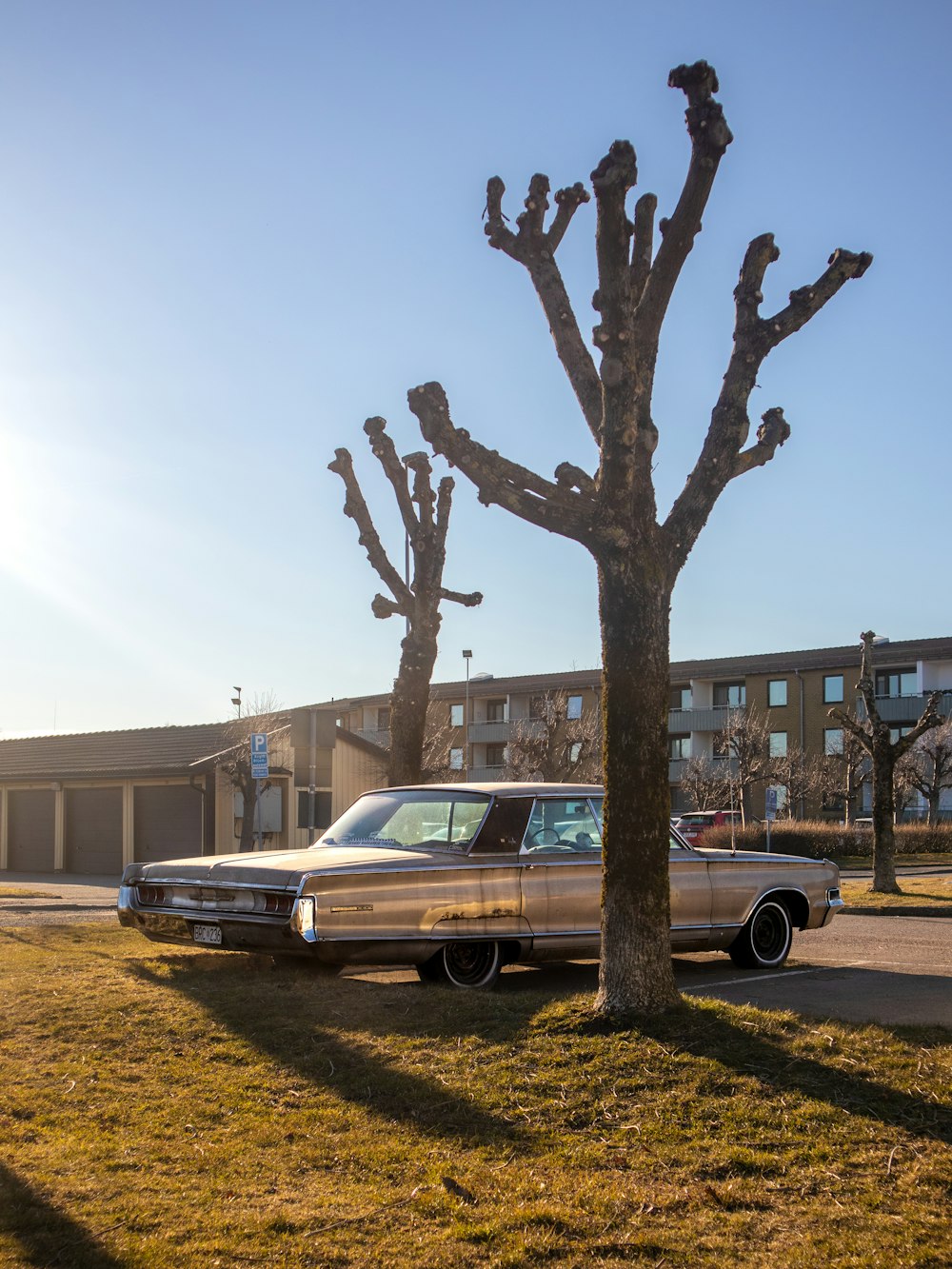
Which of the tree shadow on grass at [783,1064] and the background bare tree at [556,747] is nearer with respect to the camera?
the tree shadow on grass at [783,1064]

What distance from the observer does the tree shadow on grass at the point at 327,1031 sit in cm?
528

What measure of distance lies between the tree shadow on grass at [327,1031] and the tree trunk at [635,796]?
3.98 feet

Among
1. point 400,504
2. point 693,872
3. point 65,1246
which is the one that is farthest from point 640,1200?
point 400,504

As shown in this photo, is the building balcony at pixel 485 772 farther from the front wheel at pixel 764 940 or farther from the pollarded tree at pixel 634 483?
the pollarded tree at pixel 634 483

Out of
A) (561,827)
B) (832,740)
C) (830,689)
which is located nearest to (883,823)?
(561,827)

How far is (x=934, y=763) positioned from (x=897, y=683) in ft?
24.3

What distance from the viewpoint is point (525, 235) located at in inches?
336

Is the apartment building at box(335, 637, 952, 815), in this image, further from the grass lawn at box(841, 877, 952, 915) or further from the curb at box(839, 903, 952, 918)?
the curb at box(839, 903, 952, 918)

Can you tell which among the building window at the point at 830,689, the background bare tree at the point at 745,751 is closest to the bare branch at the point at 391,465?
the background bare tree at the point at 745,751

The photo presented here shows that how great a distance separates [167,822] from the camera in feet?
122

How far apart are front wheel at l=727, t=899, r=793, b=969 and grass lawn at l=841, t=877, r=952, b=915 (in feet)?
33.2

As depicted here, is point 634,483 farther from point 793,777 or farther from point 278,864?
point 793,777

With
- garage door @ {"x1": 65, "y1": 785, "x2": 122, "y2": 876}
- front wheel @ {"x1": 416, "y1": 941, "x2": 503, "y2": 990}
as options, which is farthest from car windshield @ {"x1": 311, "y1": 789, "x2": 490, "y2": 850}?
garage door @ {"x1": 65, "y1": 785, "x2": 122, "y2": 876}

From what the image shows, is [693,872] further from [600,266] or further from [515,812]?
[600,266]
